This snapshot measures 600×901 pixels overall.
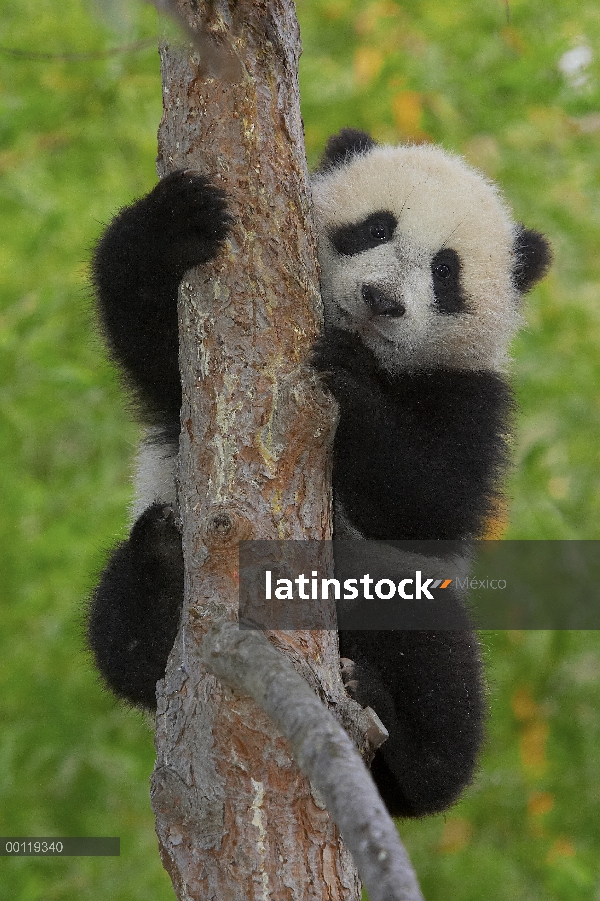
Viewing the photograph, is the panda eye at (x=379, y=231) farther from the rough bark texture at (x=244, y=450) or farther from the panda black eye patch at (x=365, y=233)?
the rough bark texture at (x=244, y=450)

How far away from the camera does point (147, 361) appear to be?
3.23 metres

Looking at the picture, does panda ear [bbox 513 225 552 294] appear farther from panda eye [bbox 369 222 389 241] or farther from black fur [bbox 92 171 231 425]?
black fur [bbox 92 171 231 425]

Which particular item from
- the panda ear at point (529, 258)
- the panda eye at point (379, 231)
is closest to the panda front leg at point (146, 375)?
the panda eye at point (379, 231)

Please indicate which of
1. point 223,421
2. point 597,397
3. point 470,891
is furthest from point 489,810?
point 223,421

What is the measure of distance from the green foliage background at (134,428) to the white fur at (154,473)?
55 centimetres

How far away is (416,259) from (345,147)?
754mm

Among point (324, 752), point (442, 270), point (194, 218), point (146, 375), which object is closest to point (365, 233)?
point (442, 270)

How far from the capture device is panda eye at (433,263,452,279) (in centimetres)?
344

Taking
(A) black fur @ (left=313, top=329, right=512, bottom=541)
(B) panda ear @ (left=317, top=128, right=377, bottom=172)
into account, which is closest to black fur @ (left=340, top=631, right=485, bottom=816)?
(A) black fur @ (left=313, top=329, right=512, bottom=541)

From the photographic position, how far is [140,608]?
10.2 ft

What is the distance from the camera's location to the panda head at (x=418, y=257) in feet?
10.6

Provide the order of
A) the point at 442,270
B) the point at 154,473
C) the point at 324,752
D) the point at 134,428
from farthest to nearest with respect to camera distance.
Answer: the point at 134,428 → the point at 154,473 → the point at 442,270 → the point at 324,752

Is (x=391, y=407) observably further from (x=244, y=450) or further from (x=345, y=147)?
(x=345, y=147)

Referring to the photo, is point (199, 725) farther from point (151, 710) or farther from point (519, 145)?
point (519, 145)
